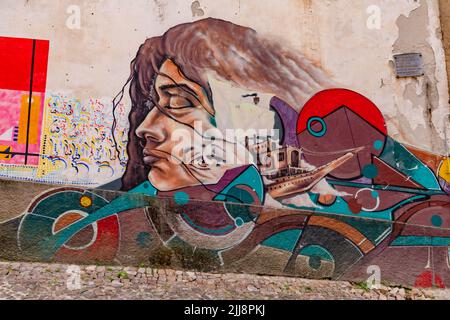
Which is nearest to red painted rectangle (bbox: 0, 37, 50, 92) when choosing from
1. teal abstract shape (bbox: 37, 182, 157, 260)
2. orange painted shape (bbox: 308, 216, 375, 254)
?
teal abstract shape (bbox: 37, 182, 157, 260)

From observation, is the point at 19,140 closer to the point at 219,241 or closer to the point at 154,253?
the point at 154,253

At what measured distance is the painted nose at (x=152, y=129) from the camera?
6910 millimetres

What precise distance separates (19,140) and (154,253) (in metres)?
2.40

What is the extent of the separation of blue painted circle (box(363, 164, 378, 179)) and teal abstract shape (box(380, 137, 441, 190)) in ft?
0.60

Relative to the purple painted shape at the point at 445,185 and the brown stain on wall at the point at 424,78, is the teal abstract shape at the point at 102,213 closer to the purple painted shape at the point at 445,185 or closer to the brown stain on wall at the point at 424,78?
the brown stain on wall at the point at 424,78

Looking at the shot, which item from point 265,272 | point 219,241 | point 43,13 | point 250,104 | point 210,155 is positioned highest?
point 43,13

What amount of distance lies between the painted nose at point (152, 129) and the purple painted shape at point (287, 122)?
5.35 ft

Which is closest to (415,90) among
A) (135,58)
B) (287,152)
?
(287,152)

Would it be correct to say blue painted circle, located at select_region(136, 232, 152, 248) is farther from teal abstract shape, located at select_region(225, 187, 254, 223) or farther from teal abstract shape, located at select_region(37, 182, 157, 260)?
teal abstract shape, located at select_region(225, 187, 254, 223)

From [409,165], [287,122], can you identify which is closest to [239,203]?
[287,122]

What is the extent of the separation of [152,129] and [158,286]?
215cm

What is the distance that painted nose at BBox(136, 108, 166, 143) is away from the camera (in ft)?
22.7

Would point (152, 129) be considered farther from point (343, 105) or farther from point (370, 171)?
point (370, 171)

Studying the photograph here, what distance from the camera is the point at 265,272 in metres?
6.93
